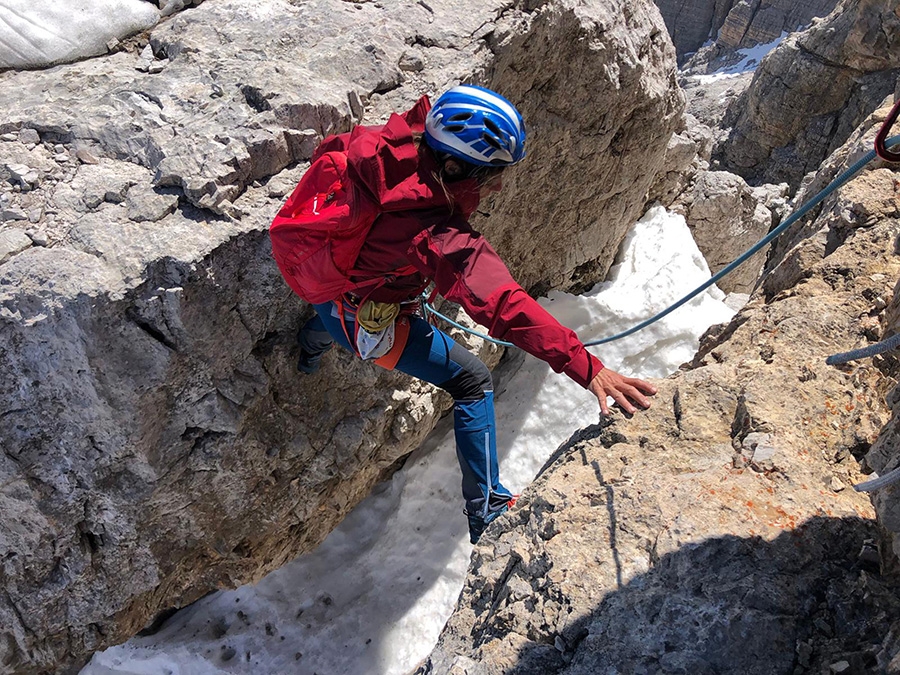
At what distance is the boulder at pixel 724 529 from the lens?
2.38 metres

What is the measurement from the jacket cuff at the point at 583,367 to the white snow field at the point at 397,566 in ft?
10.5

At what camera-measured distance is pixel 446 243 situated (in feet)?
10.3

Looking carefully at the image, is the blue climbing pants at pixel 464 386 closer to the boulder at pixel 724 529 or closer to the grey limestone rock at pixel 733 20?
the boulder at pixel 724 529

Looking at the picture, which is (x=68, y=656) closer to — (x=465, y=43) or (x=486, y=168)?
(x=486, y=168)

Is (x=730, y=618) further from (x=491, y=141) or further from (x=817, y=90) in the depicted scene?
(x=817, y=90)

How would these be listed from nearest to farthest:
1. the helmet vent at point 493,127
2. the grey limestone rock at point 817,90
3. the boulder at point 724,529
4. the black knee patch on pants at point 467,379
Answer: the boulder at point 724,529 → the helmet vent at point 493,127 → the black knee patch on pants at point 467,379 → the grey limestone rock at point 817,90

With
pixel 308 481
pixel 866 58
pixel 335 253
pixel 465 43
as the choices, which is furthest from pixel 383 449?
pixel 866 58

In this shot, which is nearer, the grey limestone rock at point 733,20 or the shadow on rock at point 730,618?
the shadow on rock at point 730,618

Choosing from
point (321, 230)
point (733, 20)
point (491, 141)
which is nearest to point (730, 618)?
point (491, 141)

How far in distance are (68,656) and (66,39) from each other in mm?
4043

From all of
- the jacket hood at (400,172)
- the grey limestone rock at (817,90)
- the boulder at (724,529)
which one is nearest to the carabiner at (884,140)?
the boulder at (724,529)

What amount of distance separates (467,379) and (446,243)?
152cm

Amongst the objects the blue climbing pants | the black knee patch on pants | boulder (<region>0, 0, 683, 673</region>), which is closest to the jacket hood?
boulder (<region>0, 0, 683, 673</region>)

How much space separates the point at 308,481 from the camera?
5.03 metres
